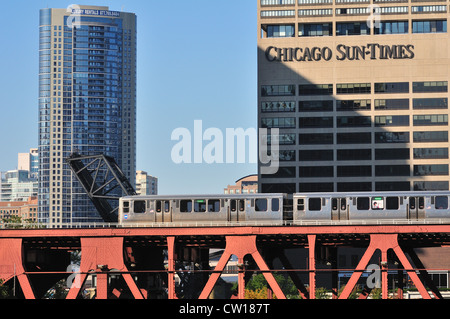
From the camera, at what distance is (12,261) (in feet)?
234

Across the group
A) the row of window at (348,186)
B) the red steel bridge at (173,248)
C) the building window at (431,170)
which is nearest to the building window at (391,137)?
the building window at (431,170)

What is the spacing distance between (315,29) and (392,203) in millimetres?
83373

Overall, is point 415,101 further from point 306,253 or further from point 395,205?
point 395,205

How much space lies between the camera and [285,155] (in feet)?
474

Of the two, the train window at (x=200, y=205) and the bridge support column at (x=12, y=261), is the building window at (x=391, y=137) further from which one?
the bridge support column at (x=12, y=261)

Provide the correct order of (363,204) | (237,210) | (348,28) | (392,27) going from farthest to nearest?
(392,27) → (348,28) → (237,210) → (363,204)

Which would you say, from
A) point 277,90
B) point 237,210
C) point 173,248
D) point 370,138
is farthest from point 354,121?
point 173,248

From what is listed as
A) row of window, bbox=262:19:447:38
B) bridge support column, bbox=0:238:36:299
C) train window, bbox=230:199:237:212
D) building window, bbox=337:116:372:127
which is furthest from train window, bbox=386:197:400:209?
row of window, bbox=262:19:447:38

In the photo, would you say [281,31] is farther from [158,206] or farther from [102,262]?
[102,262]

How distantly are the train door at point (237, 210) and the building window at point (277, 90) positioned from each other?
255ft

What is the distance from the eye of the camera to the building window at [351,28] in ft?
484

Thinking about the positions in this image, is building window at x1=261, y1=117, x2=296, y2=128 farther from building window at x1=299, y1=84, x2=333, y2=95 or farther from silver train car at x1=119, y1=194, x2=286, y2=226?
silver train car at x1=119, y1=194, x2=286, y2=226

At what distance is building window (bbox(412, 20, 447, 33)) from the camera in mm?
147250
